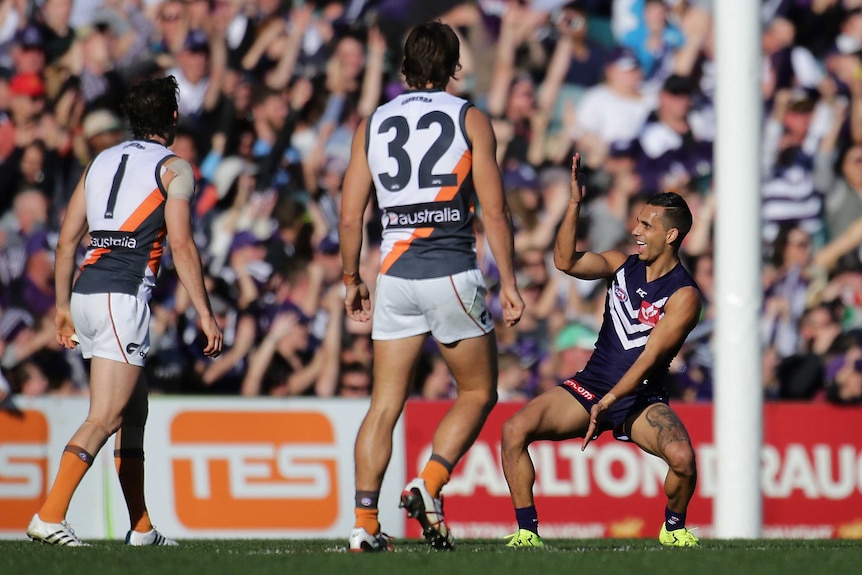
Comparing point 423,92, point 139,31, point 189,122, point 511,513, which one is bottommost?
point 511,513

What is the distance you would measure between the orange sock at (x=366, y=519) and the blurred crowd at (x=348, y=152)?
197 inches

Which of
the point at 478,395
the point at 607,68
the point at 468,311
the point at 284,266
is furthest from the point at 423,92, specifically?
the point at 607,68

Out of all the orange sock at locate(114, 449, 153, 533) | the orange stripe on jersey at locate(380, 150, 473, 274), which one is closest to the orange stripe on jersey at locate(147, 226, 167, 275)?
the orange sock at locate(114, 449, 153, 533)

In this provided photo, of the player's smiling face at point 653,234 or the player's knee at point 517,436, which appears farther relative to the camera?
the player's smiling face at point 653,234

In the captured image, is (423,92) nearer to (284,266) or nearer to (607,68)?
(284,266)

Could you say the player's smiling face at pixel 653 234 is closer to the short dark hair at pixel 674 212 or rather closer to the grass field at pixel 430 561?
the short dark hair at pixel 674 212

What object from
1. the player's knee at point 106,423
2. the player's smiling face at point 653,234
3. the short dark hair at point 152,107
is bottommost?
the player's knee at point 106,423

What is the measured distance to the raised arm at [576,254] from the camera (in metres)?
6.92

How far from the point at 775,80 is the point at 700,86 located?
80 centimetres

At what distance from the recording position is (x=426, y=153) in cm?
634

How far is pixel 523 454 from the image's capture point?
7027 mm

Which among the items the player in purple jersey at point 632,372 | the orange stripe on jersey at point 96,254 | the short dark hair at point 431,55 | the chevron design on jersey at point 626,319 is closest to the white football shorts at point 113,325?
the orange stripe on jersey at point 96,254

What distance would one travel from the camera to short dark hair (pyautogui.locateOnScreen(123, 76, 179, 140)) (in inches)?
280

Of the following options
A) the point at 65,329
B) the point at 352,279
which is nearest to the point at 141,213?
the point at 65,329
